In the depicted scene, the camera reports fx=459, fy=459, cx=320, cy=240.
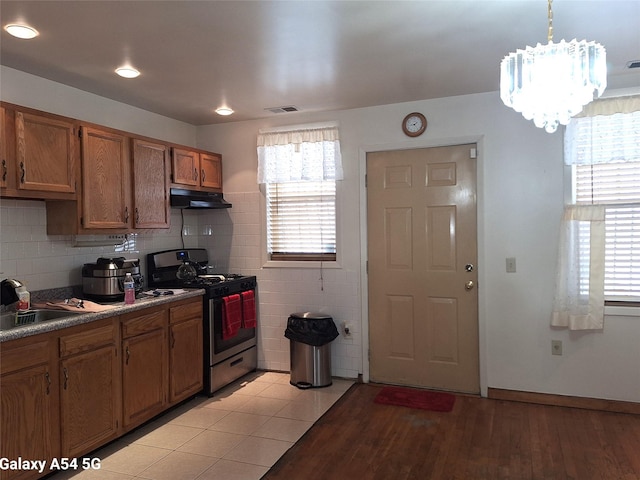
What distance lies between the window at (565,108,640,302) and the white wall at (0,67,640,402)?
20 cm

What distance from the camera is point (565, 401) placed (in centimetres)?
357

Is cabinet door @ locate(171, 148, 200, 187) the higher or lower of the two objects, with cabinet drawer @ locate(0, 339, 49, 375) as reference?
higher

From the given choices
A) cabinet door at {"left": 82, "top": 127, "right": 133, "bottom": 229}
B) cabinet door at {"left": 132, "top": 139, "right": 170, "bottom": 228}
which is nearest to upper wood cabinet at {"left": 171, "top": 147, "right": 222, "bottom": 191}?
cabinet door at {"left": 132, "top": 139, "right": 170, "bottom": 228}

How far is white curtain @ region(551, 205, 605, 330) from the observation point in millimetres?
3416

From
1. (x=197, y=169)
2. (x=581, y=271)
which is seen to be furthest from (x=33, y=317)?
(x=581, y=271)

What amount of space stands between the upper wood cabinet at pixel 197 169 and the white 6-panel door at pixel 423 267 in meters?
1.56

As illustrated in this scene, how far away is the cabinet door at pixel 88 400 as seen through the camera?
8.72ft

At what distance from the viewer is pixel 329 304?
170 inches

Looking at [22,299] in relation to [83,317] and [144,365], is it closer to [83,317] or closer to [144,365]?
[83,317]

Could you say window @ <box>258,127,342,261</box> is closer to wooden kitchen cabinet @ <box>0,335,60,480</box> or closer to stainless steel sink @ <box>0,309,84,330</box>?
stainless steel sink @ <box>0,309,84,330</box>

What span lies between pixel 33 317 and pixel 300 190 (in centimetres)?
244

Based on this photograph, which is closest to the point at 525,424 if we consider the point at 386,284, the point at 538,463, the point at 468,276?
the point at 538,463

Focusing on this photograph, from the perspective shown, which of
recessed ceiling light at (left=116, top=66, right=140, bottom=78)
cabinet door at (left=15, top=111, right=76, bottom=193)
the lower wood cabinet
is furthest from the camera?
recessed ceiling light at (left=116, top=66, right=140, bottom=78)

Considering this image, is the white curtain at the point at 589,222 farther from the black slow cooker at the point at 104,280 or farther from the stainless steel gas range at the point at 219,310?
the black slow cooker at the point at 104,280
